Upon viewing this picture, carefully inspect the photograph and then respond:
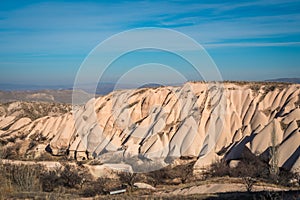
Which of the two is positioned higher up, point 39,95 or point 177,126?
point 39,95

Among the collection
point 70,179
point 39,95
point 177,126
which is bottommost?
point 70,179

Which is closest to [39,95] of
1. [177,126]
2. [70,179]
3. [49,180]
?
[177,126]

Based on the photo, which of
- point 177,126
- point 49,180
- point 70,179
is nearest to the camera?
point 49,180

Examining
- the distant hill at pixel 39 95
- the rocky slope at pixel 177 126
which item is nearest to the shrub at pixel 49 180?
the rocky slope at pixel 177 126

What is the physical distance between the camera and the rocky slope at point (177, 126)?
109ft

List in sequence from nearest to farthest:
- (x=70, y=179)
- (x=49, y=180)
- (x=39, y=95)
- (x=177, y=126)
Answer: (x=49, y=180) < (x=70, y=179) < (x=177, y=126) < (x=39, y=95)

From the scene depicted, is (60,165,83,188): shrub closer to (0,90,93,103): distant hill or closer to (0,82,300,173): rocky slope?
(0,82,300,173): rocky slope

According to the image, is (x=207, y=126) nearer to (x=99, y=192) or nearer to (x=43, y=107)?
(x=99, y=192)

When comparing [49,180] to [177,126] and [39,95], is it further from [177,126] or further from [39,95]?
[39,95]

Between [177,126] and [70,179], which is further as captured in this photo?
[177,126]

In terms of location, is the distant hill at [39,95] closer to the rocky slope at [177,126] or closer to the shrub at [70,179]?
the rocky slope at [177,126]

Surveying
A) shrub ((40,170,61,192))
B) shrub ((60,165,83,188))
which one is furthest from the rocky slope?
shrub ((40,170,61,192))

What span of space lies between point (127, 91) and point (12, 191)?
105 ft

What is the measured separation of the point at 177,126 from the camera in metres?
38.0
